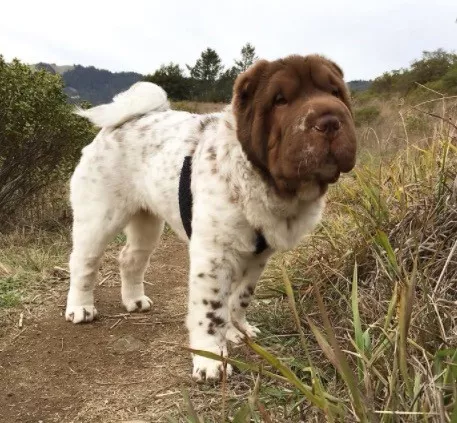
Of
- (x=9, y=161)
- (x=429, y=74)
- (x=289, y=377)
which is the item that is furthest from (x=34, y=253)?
(x=429, y=74)

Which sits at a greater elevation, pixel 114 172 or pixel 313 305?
pixel 114 172

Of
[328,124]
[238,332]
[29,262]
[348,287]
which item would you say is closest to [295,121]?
[328,124]

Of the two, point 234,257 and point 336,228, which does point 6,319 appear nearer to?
point 234,257

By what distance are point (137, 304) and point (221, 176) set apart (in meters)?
1.57

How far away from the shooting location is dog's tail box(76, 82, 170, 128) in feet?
12.5

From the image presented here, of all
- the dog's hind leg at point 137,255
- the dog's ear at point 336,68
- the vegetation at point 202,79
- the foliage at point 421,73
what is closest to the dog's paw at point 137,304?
the dog's hind leg at point 137,255

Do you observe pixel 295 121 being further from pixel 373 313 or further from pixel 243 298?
pixel 243 298

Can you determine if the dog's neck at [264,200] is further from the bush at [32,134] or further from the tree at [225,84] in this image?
the tree at [225,84]

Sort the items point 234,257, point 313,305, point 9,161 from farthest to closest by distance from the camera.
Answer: point 9,161, point 313,305, point 234,257

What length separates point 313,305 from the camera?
3338mm

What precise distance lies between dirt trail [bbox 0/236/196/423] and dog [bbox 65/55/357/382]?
200mm

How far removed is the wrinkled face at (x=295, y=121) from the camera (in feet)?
7.72

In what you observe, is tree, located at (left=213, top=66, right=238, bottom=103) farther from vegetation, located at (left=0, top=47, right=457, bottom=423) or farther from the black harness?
the black harness

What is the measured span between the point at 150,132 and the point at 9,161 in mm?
3704
